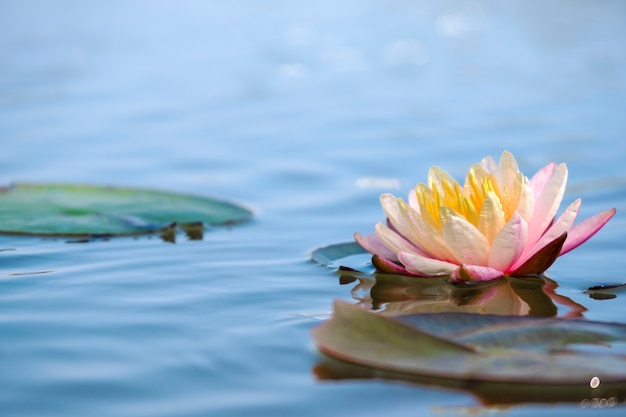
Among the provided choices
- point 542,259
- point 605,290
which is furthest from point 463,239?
point 605,290

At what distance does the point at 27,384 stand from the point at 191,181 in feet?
10.0

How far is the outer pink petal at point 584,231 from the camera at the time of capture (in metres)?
2.79

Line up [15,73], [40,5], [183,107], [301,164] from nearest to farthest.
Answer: [301,164] < [183,107] < [15,73] < [40,5]

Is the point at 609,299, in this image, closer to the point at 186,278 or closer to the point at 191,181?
the point at 186,278

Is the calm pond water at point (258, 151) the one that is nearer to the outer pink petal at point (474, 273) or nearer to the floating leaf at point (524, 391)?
the floating leaf at point (524, 391)

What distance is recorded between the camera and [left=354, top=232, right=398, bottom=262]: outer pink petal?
2979mm

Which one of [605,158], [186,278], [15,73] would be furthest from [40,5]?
[186,278]

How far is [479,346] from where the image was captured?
2133 mm

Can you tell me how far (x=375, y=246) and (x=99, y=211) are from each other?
62.3 inches

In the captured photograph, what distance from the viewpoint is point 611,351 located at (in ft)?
7.09

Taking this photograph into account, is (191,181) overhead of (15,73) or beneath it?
beneath

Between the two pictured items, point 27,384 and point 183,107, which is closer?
point 27,384

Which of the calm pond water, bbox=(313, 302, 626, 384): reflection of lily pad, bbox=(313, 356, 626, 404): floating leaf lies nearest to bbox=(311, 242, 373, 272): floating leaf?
the calm pond water

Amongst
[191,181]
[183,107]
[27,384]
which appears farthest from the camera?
[183,107]
